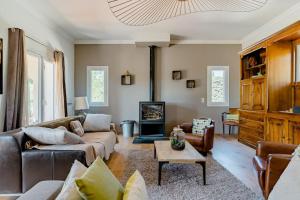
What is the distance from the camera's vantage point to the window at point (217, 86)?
7.25 meters

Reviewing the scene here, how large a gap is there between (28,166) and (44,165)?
18 cm

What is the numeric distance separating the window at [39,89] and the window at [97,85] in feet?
5.31

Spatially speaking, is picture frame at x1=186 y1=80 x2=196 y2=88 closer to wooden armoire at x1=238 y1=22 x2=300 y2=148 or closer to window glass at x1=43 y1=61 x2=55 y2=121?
wooden armoire at x1=238 y1=22 x2=300 y2=148

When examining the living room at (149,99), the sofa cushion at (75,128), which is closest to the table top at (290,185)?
the living room at (149,99)

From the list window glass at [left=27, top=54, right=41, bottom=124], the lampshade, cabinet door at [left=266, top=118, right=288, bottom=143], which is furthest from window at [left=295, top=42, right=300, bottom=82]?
window glass at [left=27, top=54, right=41, bottom=124]

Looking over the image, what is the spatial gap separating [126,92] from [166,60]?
1512 millimetres

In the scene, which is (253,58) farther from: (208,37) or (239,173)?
(239,173)

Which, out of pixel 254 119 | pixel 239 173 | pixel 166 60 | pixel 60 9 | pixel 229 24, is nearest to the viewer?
pixel 239 173

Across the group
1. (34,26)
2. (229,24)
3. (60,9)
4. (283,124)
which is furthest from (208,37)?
(34,26)

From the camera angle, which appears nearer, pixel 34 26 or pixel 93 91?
pixel 34 26

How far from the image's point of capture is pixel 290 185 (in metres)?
1.49

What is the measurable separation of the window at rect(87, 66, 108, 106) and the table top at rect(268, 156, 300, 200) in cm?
604

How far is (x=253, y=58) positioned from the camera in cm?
579

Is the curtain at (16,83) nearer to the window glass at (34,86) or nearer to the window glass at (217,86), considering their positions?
the window glass at (34,86)
